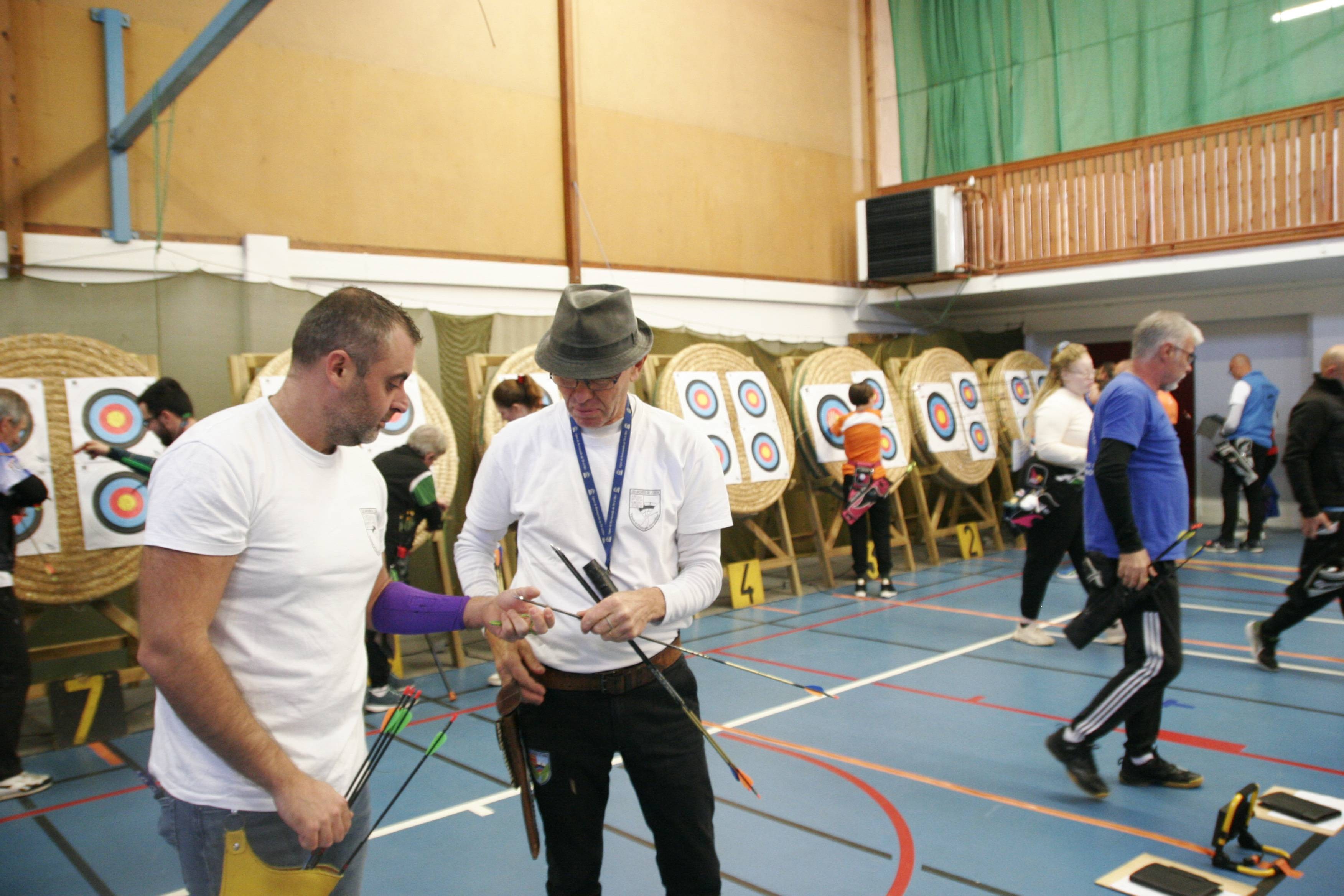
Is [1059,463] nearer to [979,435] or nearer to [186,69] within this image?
[979,435]

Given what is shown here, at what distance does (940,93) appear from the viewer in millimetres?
9062

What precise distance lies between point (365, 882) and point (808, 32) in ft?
27.2

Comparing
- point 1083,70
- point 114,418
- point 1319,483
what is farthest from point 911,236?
point 114,418

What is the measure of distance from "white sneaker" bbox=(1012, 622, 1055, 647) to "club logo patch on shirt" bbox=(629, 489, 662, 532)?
143 inches

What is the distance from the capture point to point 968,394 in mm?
8242

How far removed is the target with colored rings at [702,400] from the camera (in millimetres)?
6191

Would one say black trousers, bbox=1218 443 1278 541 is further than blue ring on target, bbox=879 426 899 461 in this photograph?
Yes

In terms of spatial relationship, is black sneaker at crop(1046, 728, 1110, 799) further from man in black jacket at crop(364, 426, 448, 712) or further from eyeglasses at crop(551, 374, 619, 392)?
man in black jacket at crop(364, 426, 448, 712)

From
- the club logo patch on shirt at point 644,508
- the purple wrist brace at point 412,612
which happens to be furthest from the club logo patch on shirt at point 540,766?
the club logo patch on shirt at point 644,508

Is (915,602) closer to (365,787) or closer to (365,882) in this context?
(365,882)

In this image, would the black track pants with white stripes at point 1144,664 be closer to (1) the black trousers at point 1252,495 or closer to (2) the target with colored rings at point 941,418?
(2) the target with colored rings at point 941,418

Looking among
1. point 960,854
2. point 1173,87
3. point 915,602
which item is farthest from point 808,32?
point 960,854

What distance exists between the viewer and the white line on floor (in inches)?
197

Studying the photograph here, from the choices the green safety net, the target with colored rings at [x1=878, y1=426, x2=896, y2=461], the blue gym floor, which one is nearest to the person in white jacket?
the blue gym floor
